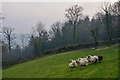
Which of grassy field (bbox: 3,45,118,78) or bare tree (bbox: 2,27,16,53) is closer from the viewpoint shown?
grassy field (bbox: 3,45,118,78)

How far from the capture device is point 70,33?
60.3 meters

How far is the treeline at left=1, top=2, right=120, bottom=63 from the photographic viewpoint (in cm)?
4078

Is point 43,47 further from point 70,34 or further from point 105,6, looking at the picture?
point 105,6

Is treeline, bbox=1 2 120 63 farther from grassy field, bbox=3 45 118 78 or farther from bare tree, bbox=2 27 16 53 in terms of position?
grassy field, bbox=3 45 118 78

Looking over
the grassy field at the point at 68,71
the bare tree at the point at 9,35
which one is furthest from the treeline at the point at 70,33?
the grassy field at the point at 68,71

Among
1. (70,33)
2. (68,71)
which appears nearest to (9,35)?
(70,33)

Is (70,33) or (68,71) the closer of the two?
(68,71)

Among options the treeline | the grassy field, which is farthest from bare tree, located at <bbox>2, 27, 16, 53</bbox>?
the grassy field

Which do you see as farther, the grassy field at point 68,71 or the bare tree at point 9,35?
the bare tree at point 9,35

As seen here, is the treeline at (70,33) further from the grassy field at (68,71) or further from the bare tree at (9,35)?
the grassy field at (68,71)

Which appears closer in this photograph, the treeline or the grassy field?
the grassy field

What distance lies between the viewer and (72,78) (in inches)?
404

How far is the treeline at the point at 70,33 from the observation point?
40781 millimetres

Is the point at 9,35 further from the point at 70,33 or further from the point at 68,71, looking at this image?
the point at 68,71
